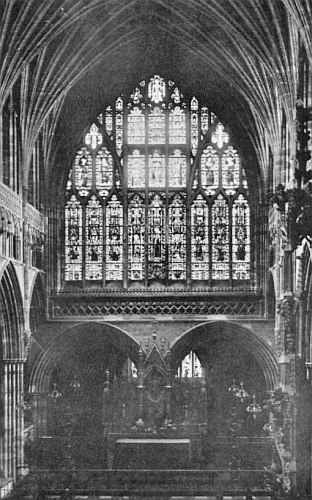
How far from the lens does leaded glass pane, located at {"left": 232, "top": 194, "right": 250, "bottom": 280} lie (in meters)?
41.1

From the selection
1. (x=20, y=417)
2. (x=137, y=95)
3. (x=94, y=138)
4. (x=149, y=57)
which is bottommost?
(x=20, y=417)

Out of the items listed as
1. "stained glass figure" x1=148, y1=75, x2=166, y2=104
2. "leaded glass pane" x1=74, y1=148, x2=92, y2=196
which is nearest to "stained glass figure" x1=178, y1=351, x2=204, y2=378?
"leaded glass pane" x1=74, y1=148, x2=92, y2=196

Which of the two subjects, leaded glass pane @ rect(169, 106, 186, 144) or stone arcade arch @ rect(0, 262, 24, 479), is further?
leaded glass pane @ rect(169, 106, 186, 144)

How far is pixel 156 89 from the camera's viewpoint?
4175cm

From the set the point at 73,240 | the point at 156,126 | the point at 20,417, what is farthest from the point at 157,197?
the point at 20,417

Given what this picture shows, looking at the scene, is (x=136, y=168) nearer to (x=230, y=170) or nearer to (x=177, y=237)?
(x=177, y=237)

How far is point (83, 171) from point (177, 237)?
4651mm

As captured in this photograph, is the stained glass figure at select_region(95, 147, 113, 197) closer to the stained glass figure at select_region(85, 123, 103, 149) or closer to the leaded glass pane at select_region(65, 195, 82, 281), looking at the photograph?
the stained glass figure at select_region(85, 123, 103, 149)

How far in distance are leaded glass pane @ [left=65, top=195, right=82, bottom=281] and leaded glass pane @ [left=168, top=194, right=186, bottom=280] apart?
364 cm

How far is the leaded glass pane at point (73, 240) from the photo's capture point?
41250 millimetres

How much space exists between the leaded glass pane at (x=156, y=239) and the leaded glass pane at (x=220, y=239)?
80.1 inches

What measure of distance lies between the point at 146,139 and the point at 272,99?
7671 mm

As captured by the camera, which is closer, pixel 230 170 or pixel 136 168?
pixel 230 170

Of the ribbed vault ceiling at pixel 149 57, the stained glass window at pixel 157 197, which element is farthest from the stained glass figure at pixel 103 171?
the ribbed vault ceiling at pixel 149 57
